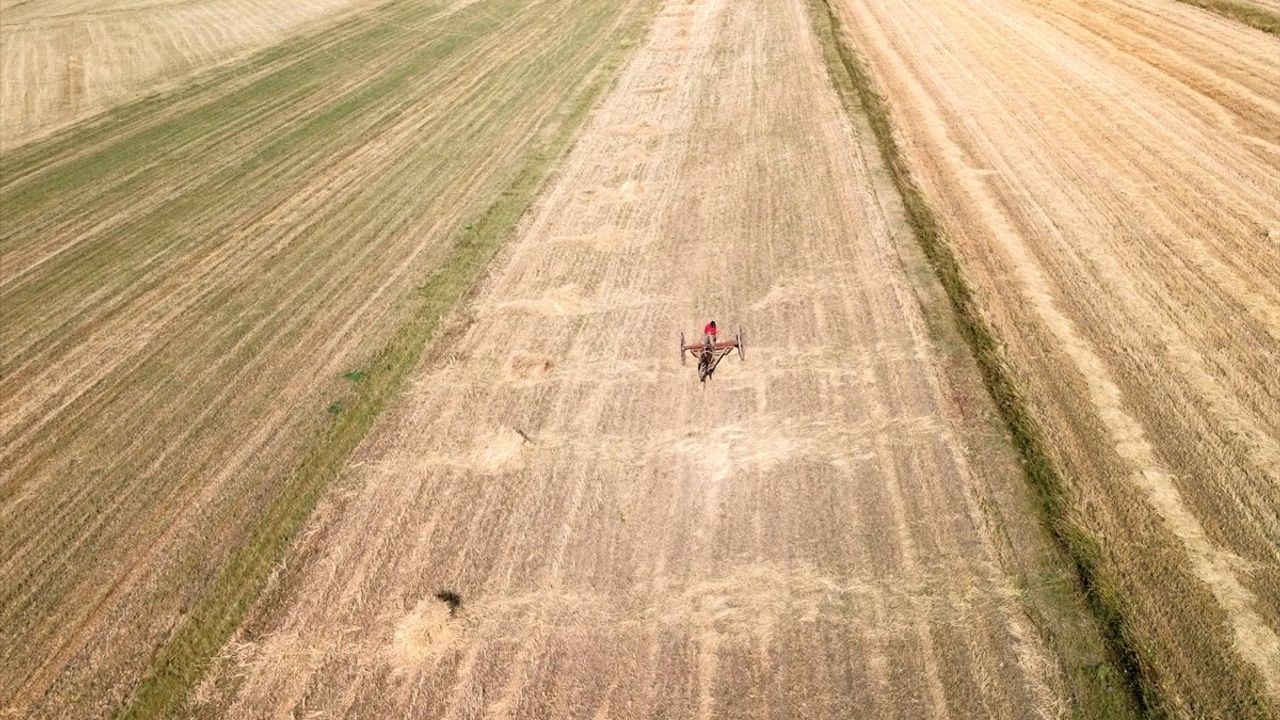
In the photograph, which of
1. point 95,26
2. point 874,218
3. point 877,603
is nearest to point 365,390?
point 877,603

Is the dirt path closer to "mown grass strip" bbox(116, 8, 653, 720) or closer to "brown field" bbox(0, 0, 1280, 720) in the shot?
"brown field" bbox(0, 0, 1280, 720)

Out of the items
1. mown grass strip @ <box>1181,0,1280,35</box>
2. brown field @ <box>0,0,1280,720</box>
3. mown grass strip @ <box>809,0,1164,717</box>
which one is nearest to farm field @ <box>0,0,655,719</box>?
brown field @ <box>0,0,1280,720</box>

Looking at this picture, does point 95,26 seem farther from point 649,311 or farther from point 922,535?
point 922,535

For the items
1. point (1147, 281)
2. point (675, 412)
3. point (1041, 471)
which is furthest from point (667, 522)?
point (1147, 281)

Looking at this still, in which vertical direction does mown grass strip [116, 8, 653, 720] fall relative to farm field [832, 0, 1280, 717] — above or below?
below

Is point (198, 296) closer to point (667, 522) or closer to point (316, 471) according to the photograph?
point (316, 471)

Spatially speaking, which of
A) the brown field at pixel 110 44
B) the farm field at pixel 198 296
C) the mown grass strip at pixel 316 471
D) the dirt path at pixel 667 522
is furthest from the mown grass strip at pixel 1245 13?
the brown field at pixel 110 44
